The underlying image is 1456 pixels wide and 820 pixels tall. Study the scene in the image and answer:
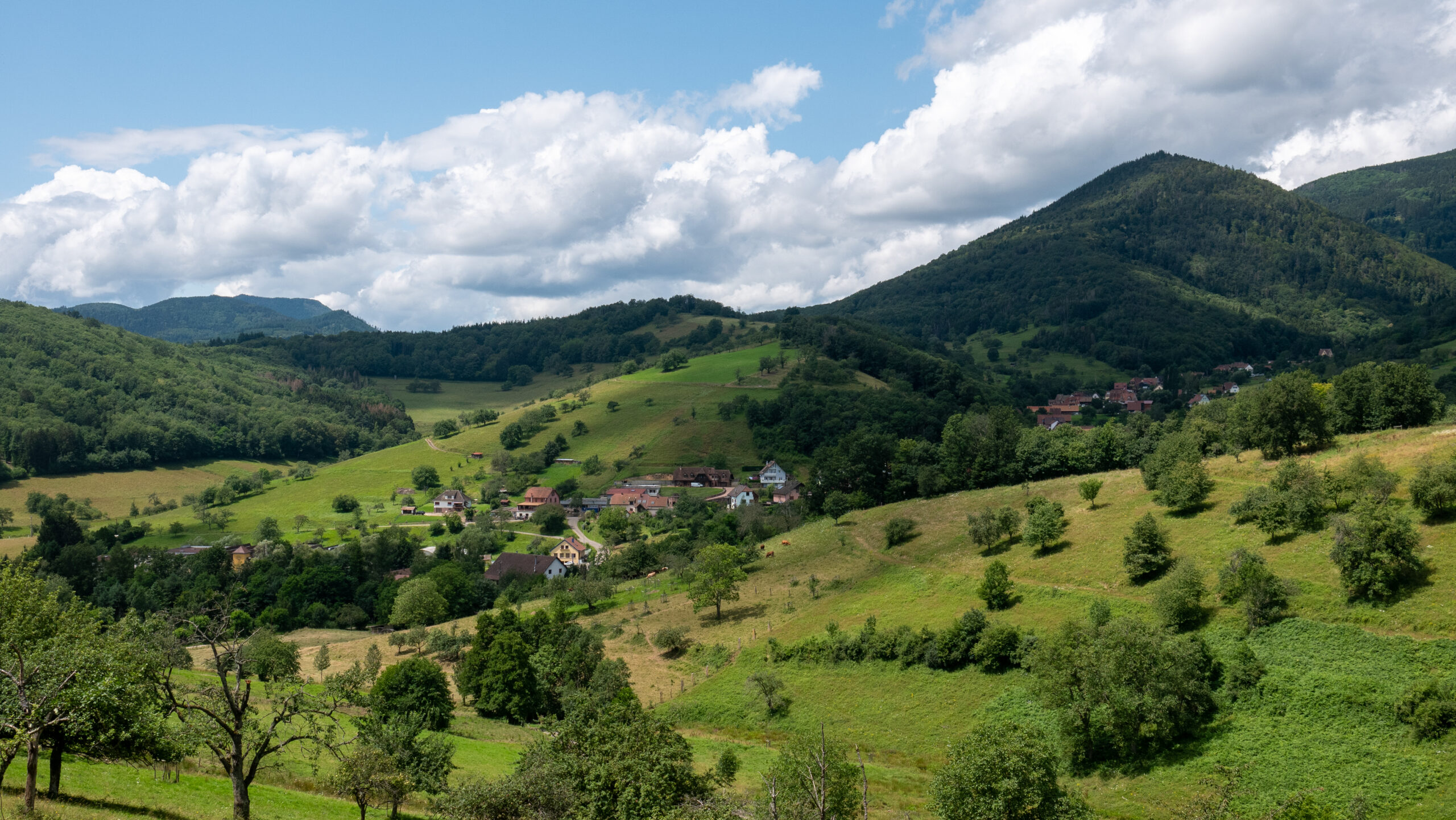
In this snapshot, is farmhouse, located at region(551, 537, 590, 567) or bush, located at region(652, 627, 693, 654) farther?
farmhouse, located at region(551, 537, 590, 567)

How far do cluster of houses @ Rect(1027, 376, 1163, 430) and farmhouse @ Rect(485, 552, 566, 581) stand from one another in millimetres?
107123

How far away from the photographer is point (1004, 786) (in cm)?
2261

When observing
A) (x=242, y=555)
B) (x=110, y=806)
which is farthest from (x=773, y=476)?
(x=110, y=806)

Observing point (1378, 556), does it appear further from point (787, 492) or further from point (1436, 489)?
point (787, 492)

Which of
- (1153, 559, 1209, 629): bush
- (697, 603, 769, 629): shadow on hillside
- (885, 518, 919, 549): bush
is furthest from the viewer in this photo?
(885, 518, 919, 549): bush

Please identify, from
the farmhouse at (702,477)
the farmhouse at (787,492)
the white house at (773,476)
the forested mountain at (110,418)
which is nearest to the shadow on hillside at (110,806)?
the farmhouse at (787,492)

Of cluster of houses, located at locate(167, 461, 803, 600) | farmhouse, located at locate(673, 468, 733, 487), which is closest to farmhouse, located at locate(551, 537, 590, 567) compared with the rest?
cluster of houses, located at locate(167, 461, 803, 600)

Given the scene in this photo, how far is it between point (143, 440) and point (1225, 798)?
195m

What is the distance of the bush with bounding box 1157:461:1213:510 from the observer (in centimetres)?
5144

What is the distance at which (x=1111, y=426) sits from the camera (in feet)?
254

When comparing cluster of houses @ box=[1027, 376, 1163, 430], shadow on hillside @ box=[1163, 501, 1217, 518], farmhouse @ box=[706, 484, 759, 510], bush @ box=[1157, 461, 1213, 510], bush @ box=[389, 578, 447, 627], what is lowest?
bush @ box=[389, 578, 447, 627]

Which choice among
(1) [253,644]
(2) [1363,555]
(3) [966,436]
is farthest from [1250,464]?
(1) [253,644]

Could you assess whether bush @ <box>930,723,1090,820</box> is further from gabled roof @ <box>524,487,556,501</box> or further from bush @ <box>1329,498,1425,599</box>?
gabled roof @ <box>524,487,556,501</box>

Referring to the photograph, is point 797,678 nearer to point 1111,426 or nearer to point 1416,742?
point 1416,742
